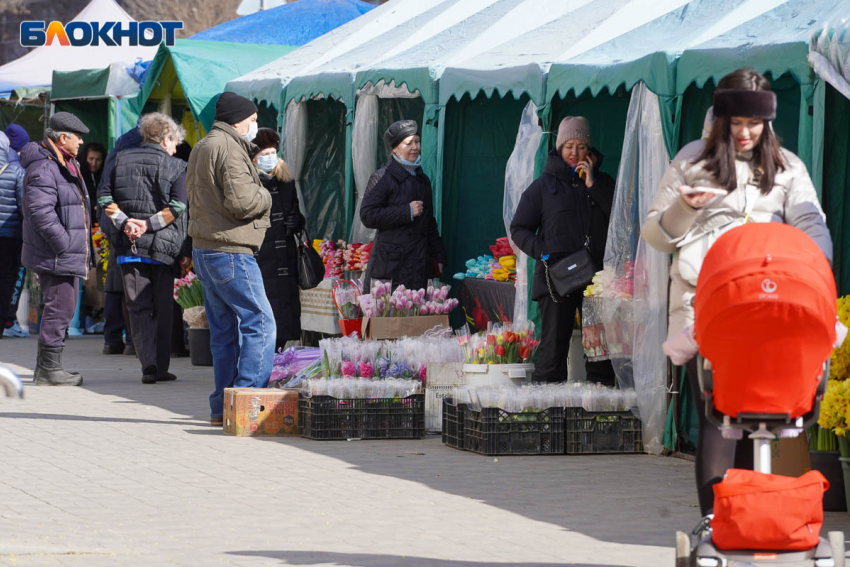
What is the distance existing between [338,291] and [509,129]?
6.32ft

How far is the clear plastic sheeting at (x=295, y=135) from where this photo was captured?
13500mm

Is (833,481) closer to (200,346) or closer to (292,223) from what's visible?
(292,223)

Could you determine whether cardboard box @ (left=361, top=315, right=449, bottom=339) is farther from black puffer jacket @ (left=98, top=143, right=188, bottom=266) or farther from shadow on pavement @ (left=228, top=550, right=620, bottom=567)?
shadow on pavement @ (left=228, top=550, right=620, bottom=567)

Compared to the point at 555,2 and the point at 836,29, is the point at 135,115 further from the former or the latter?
the point at 836,29

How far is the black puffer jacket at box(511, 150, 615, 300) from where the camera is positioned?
910 cm

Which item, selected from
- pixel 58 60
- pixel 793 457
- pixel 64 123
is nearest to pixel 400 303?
pixel 64 123

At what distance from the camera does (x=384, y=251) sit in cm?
1089

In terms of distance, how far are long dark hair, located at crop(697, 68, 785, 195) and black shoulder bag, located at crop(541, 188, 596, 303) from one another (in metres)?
3.99

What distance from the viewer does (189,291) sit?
13.2 metres

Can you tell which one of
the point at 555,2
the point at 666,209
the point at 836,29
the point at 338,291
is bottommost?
the point at 338,291

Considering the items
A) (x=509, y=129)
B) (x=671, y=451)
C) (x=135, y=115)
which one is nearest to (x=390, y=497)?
(x=671, y=451)

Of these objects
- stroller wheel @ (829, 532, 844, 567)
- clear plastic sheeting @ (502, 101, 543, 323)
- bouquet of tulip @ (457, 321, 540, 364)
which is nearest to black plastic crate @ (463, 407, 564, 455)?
bouquet of tulip @ (457, 321, 540, 364)

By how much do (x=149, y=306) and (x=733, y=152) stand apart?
24.1 feet

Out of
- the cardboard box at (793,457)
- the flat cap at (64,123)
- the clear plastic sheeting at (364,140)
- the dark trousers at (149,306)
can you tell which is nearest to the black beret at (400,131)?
the clear plastic sheeting at (364,140)
